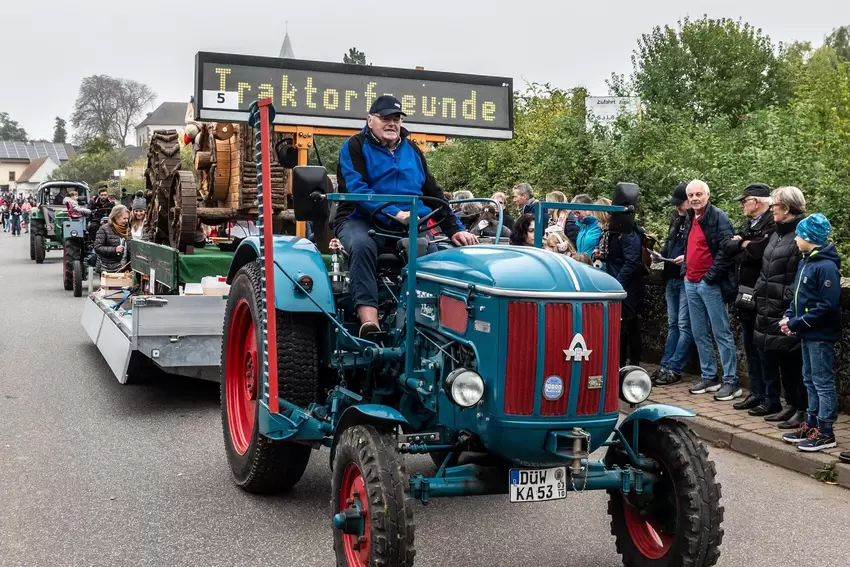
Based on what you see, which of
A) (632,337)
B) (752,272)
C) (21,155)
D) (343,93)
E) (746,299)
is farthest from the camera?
(21,155)

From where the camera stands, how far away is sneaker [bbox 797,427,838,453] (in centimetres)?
609

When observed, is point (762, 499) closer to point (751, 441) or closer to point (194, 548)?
point (751, 441)

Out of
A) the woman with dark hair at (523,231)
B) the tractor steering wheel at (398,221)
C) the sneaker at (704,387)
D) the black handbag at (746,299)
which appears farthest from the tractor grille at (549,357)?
the woman with dark hair at (523,231)

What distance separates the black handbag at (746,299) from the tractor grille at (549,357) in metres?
3.64

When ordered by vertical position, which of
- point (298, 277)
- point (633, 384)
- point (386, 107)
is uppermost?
point (386, 107)

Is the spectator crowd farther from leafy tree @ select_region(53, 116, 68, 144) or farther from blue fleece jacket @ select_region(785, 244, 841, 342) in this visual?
leafy tree @ select_region(53, 116, 68, 144)

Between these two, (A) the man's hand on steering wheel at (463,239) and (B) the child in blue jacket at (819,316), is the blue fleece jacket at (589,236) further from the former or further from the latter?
(A) the man's hand on steering wheel at (463,239)

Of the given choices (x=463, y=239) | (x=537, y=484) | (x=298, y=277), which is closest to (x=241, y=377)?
(x=298, y=277)

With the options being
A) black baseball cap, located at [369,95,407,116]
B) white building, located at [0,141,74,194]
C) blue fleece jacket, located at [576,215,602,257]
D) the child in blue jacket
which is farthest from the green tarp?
white building, located at [0,141,74,194]

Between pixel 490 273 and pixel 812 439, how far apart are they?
3.43 meters

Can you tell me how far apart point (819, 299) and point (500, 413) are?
333cm

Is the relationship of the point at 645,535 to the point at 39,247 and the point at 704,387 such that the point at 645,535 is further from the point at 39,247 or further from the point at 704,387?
the point at 39,247

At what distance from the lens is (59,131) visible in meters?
148

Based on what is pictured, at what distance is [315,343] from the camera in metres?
4.98
